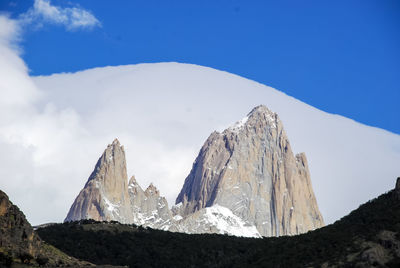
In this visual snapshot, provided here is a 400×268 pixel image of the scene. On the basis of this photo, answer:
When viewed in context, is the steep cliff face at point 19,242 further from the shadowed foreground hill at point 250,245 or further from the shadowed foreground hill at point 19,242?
the shadowed foreground hill at point 250,245

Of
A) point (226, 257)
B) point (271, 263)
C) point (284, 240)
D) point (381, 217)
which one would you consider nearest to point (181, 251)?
point (226, 257)

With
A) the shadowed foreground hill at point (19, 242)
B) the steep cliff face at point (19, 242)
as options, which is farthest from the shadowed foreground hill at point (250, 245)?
the steep cliff face at point (19, 242)

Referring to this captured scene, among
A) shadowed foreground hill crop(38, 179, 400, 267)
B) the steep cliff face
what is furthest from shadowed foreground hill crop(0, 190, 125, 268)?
shadowed foreground hill crop(38, 179, 400, 267)

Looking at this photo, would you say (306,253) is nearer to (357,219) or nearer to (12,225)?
(357,219)

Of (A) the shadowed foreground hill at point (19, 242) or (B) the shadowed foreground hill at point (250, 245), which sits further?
(B) the shadowed foreground hill at point (250, 245)

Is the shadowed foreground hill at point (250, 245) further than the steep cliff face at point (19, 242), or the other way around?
the shadowed foreground hill at point (250, 245)

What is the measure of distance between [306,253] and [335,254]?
8031mm

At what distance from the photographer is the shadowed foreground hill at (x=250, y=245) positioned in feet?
381

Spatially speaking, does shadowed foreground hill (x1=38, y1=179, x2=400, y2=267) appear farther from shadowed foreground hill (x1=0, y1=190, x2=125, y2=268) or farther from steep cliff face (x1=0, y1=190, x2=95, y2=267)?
steep cliff face (x1=0, y1=190, x2=95, y2=267)

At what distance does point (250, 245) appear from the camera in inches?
6663

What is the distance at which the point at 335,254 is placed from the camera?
118m

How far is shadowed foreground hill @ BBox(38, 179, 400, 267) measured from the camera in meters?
116

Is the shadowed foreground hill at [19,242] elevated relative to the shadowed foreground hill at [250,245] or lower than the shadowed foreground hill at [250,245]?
lower

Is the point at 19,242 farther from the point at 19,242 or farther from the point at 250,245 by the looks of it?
the point at 250,245
